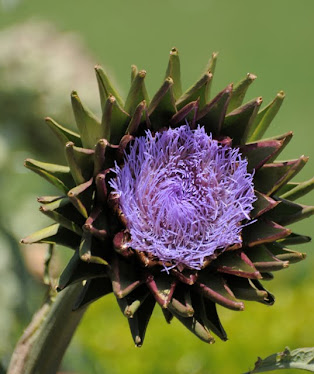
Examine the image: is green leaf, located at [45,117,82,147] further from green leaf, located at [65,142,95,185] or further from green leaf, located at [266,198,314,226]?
green leaf, located at [266,198,314,226]

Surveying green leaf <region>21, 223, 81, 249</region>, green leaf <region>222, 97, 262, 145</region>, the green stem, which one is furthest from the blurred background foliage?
green leaf <region>222, 97, 262, 145</region>

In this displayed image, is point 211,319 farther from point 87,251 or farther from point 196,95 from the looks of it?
point 196,95

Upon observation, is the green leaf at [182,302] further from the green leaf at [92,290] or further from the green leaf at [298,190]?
the green leaf at [298,190]

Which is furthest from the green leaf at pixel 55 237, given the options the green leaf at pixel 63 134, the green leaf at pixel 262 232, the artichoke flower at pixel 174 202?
the green leaf at pixel 262 232

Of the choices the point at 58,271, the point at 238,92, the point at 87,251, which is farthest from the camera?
the point at 58,271

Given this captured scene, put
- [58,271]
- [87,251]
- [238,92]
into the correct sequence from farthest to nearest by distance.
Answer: [58,271] → [238,92] → [87,251]

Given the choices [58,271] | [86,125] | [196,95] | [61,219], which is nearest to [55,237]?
[61,219]
